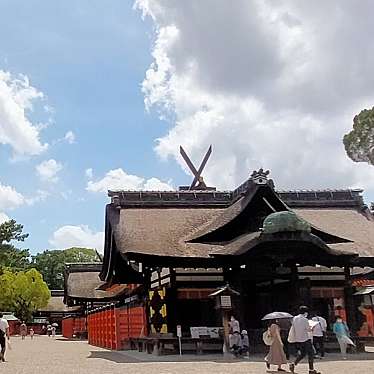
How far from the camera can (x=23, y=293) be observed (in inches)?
2377

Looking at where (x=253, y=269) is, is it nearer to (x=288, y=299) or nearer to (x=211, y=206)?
(x=288, y=299)

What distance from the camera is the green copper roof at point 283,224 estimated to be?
18.2 meters

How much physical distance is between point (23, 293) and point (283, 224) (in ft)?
156

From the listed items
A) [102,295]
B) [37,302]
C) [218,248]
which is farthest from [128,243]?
[37,302]

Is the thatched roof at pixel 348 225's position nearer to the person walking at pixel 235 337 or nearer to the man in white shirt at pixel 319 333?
the man in white shirt at pixel 319 333

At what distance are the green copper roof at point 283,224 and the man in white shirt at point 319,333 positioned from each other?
2790 millimetres

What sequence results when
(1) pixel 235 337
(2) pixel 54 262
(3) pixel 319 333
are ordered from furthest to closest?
(2) pixel 54 262, (1) pixel 235 337, (3) pixel 319 333

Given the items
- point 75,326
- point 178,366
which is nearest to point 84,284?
point 75,326

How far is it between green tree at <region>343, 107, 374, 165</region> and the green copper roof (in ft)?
44.1

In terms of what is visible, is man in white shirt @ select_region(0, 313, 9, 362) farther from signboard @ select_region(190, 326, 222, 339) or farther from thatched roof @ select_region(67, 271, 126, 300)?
thatched roof @ select_region(67, 271, 126, 300)

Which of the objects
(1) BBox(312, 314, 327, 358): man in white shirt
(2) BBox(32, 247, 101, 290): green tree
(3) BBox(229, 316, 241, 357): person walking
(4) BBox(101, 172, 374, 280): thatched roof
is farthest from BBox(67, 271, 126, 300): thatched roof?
(2) BBox(32, 247, 101, 290): green tree

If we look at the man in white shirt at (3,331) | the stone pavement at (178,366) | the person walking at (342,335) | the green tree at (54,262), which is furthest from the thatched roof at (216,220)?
the green tree at (54,262)

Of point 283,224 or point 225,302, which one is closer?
point 283,224

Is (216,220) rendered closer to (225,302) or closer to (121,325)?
(225,302)
